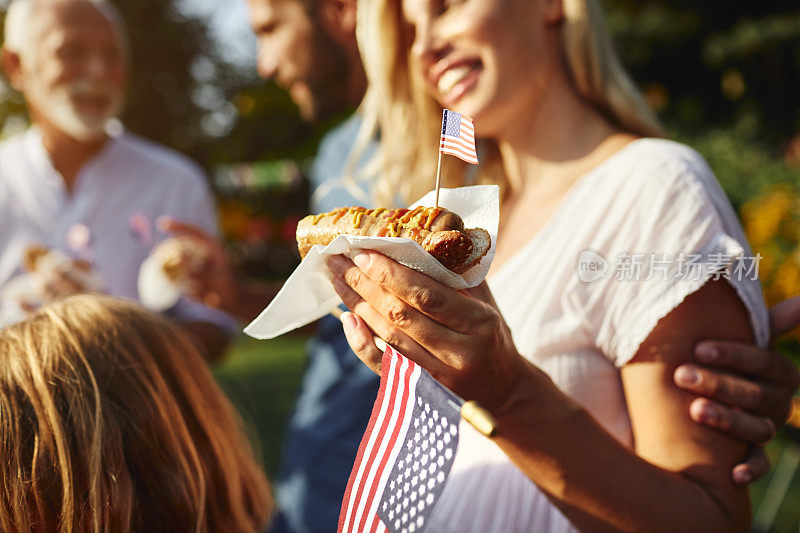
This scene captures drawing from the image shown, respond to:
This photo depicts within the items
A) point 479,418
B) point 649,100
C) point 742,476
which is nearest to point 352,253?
point 479,418

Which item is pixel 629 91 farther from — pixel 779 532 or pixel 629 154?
pixel 779 532

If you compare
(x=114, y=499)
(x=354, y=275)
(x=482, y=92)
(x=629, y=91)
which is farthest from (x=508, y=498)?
(x=629, y=91)

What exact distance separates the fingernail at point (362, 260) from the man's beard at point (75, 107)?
10.3 feet

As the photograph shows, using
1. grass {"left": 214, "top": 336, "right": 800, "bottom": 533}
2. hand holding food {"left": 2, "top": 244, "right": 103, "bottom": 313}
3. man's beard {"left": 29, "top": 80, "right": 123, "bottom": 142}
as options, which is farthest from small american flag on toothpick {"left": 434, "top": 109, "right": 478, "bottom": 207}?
grass {"left": 214, "top": 336, "right": 800, "bottom": 533}

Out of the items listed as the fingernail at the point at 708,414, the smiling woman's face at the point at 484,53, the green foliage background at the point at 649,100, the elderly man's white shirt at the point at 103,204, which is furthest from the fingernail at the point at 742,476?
the green foliage background at the point at 649,100

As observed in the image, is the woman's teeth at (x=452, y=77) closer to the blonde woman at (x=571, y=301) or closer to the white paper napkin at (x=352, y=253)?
the blonde woman at (x=571, y=301)

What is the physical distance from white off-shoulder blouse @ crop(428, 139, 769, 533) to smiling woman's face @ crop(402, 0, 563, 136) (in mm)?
336

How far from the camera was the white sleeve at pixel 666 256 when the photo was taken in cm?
163

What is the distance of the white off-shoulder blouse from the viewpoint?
65.6 inches

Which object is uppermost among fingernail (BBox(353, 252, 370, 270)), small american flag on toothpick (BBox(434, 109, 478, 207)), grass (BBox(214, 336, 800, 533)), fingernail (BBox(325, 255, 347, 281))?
small american flag on toothpick (BBox(434, 109, 478, 207))

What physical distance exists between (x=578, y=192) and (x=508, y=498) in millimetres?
874

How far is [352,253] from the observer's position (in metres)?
1.41

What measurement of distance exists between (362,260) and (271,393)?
863cm

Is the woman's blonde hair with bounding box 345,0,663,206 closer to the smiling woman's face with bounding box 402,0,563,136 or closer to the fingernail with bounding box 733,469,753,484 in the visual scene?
the smiling woman's face with bounding box 402,0,563,136
